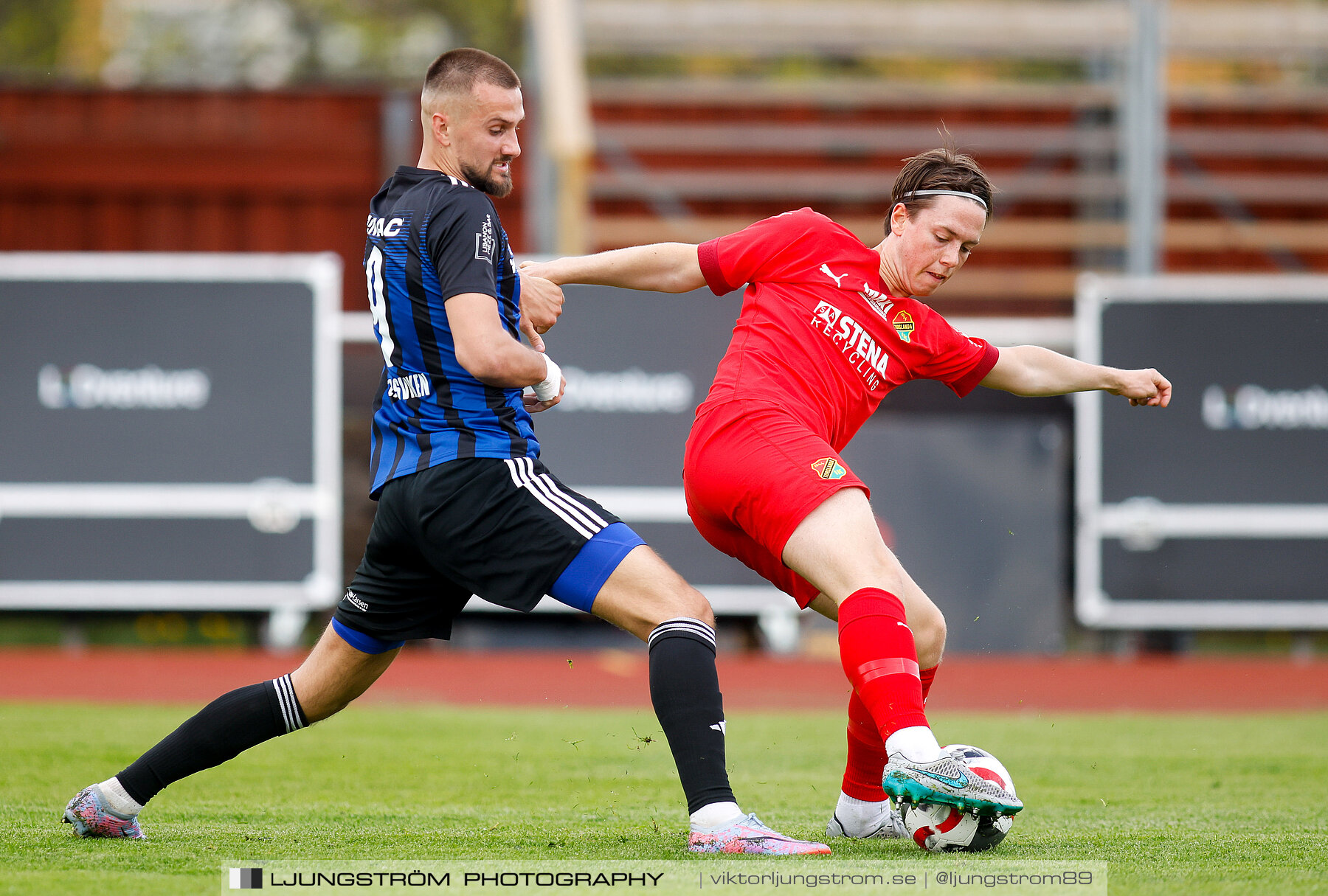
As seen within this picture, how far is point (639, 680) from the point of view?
9.77 metres

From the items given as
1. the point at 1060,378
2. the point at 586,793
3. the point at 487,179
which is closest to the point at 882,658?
the point at 1060,378

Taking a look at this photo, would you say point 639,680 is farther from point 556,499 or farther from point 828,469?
point 556,499

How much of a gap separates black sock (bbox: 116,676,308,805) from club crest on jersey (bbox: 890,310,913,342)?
203cm

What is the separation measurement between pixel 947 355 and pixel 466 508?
5.31 feet

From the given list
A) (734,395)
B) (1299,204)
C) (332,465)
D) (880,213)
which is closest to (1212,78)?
(1299,204)

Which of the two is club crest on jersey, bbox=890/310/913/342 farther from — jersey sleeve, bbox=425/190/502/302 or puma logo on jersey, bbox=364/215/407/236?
puma logo on jersey, bbox=364/215/407/236

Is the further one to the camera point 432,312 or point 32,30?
point 32,30

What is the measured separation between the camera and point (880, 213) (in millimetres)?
13883

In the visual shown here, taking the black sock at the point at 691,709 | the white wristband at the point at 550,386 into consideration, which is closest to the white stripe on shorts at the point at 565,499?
the white wristband at the point at 550,386

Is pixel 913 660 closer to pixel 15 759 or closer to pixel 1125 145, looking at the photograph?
pixel 15 759

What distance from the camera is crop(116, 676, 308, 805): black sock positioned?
13.0 feet

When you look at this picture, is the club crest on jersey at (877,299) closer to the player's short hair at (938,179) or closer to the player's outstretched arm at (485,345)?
the player's short hair at (938,179)

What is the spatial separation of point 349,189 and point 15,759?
900 cm

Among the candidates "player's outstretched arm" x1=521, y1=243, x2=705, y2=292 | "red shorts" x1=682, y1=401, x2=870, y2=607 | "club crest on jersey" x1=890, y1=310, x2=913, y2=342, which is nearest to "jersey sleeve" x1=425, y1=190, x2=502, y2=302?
"player's outstretched arm" x1=521, y1=243, x2=705, y2=292
